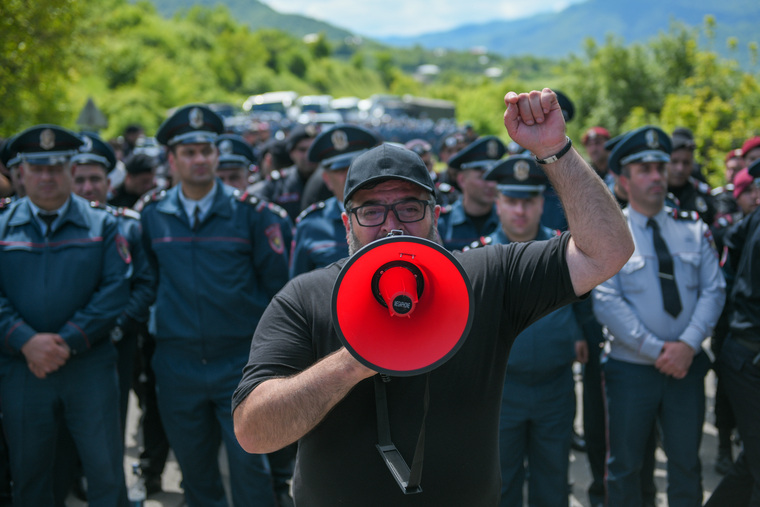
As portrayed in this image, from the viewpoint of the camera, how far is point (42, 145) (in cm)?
394

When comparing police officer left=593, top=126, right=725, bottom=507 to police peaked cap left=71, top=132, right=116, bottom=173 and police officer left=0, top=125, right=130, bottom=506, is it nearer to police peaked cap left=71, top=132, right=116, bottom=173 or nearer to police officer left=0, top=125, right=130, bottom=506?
police officer left=0, top=125, right=130, bottom=506

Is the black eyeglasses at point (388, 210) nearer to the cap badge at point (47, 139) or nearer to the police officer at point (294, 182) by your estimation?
the cap badge at point (47, 139)

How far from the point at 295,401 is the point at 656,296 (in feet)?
A: 9.45

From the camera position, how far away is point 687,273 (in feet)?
12.8

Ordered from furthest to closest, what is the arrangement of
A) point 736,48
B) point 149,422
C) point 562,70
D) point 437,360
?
point 562,70 → point 736,48 → point 149,422 → point 437,360

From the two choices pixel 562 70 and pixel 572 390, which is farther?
pixel 562 70

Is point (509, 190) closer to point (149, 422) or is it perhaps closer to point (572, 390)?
point (572, 390)

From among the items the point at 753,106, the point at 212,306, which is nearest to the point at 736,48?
the point at 753,106

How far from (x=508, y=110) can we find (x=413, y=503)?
3.80ft

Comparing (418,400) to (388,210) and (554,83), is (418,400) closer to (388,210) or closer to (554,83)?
(388,210)

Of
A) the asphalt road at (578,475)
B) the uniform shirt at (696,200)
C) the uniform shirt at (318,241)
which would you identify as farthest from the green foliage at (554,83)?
the uniform shirt at (318,241)

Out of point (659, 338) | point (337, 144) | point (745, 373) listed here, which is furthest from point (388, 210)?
point (337, 144)

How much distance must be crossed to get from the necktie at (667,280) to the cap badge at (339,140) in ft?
7.45

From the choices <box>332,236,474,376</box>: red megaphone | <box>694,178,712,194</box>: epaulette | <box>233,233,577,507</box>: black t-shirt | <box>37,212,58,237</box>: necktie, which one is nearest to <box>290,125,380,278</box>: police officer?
<box>37,212,58,237</box>: necktie
